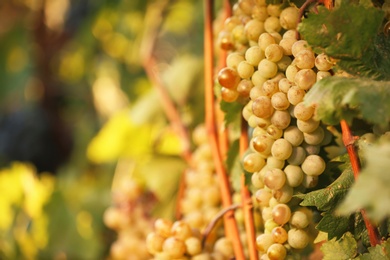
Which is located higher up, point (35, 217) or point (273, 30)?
point (273, 30)

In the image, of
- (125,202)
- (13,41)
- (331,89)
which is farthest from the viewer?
(13,41)

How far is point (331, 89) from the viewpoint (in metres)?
0.32

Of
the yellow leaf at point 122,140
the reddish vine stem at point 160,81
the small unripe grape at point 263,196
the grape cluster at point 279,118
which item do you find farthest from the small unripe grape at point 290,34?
the yellow leaf at point 122,140

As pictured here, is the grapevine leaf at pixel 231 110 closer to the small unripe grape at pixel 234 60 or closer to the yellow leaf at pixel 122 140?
the small unripe grape at pixel 234 60

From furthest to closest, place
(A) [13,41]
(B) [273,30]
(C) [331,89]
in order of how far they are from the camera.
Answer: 1. (A) [13,41]
2. (B) [273,30]
3. (C) [331,89]

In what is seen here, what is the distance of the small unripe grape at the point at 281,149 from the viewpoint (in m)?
0.38

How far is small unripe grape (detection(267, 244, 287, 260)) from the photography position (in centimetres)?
40

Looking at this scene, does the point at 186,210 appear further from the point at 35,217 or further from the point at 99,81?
the point at 99,81

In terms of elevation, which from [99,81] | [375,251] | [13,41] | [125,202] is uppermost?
[375,251]

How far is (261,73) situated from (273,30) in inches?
1.7

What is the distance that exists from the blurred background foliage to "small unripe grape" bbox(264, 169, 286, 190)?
38 cm

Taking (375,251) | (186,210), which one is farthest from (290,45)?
(186,210)

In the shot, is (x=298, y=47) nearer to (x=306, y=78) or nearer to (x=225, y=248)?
(x=306, y=78)

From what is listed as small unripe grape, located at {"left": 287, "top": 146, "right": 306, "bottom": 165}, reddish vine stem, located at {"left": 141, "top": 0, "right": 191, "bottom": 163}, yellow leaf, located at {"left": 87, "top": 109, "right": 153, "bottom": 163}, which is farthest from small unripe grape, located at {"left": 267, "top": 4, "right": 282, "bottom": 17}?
yellow leaf, located at {"left": 87, "top": 109, "right": 153, "bottom": 163}
